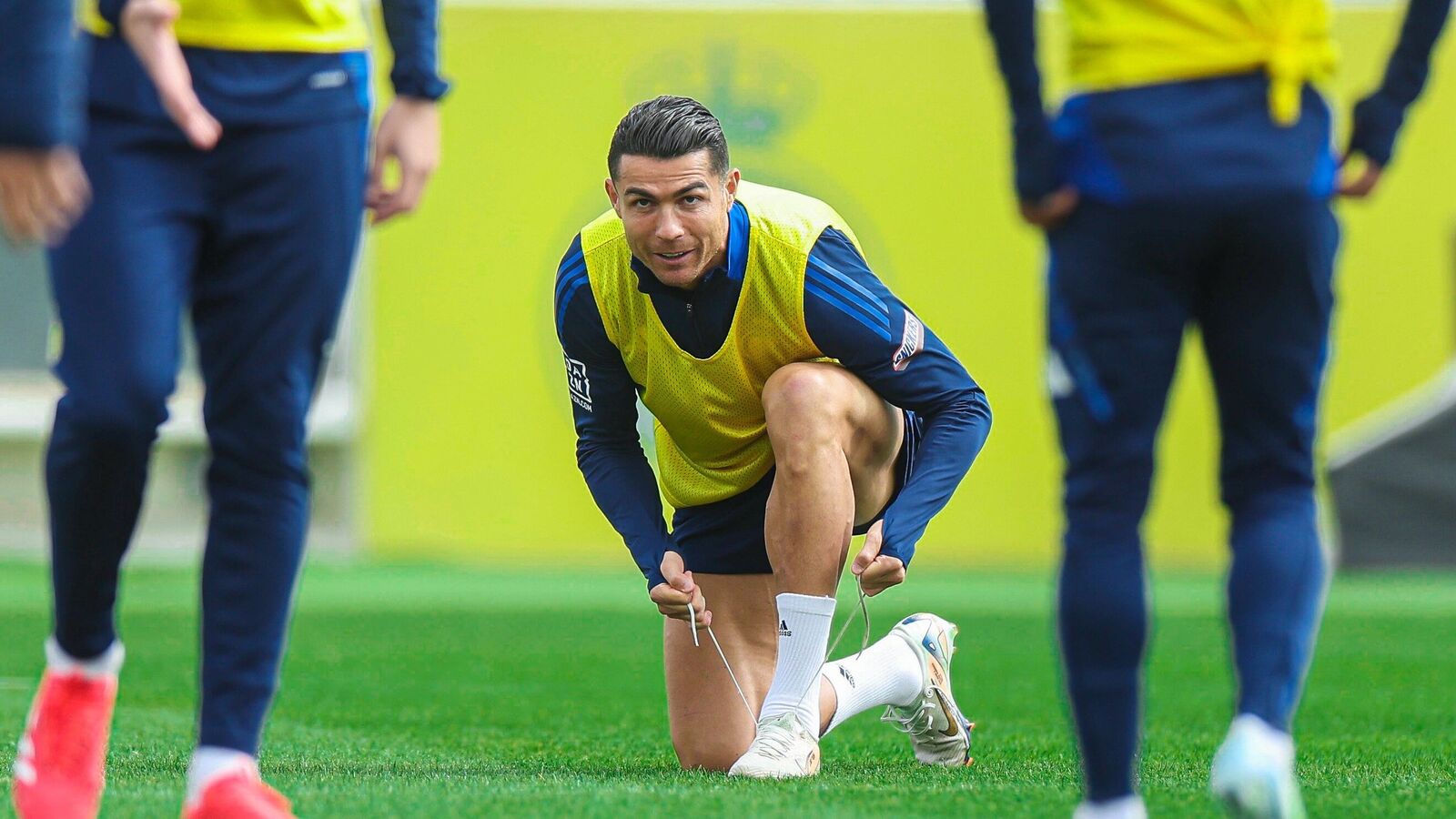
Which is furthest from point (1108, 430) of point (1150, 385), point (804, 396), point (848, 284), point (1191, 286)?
point (848, 284)

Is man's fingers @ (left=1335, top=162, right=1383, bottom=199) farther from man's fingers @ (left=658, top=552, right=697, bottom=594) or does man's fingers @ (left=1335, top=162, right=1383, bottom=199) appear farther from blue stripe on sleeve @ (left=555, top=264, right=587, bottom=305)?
blue stripe on sleeve @ (left=555, top=264, right=587, bottom=305)

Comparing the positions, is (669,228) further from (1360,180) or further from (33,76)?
(33,76)

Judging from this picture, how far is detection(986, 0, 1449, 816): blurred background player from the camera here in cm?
221

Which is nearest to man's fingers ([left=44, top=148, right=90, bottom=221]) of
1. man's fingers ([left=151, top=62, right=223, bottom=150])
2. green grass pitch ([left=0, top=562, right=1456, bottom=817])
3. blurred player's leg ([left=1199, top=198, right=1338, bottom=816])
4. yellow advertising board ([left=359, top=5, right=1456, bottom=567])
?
man's fingers ([left=151, top=62, right=223, bottom=150])

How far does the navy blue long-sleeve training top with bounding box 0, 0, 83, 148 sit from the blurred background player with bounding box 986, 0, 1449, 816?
1028 millimetres

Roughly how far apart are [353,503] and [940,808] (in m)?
9.57

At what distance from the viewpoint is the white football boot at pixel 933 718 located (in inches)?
144

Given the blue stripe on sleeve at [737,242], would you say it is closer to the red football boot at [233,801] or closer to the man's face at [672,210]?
the man's face at [672,210]

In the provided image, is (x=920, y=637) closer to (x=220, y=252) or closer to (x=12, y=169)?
(x=220, y=252)

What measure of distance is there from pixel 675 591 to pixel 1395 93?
58.6 inches

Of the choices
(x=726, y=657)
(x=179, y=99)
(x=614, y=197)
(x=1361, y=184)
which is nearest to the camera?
(x=179, y=99)

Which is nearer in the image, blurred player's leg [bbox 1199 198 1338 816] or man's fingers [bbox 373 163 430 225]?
blurred player's leg [bbox 1199 198 1338 816]

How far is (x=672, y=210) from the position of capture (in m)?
3.37

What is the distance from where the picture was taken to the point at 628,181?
3.39 meters
